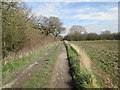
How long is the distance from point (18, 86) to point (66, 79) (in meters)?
2.54

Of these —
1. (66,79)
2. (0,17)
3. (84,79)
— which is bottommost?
(66,79)

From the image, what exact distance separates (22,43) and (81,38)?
221 feet

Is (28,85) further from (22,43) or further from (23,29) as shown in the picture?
Result: (22,43)

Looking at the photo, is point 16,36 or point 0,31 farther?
point 16,36

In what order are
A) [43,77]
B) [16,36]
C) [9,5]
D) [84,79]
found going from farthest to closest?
[16,36], [9,5], [43,77], [84,79]

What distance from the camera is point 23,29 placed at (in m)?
16.7

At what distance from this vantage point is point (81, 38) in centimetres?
8294

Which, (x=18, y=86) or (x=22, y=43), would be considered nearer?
(x=18, y=86)

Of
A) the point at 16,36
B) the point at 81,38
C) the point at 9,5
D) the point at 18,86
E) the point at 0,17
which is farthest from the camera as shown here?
the point at 81,38

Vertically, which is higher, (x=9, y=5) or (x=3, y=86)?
(x=9, y=5)

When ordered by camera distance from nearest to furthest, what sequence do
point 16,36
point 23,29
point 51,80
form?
point 51,80, point 16,36, point 23,29

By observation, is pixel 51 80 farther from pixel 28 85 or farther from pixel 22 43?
pixel 22 43

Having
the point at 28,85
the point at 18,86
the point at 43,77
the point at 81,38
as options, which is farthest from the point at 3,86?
the point at 81,38

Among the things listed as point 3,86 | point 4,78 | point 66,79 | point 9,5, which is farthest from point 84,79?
point 9,5
